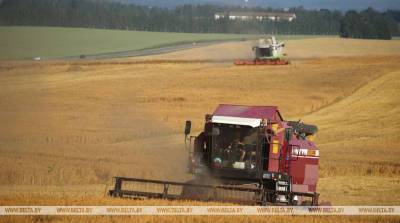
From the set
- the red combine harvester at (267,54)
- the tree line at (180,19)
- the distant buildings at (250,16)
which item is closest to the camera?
the tree line at (180,19)

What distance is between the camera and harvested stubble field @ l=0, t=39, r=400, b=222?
22609mm

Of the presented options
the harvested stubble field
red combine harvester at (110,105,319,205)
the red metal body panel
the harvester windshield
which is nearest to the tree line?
the harvested stubble field

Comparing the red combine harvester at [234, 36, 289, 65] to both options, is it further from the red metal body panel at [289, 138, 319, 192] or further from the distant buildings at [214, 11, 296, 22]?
the red metal body panel at [289, 138, 319, 192]

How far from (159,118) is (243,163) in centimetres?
2135

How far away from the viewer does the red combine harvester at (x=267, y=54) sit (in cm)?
6875

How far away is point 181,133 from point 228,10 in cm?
4243

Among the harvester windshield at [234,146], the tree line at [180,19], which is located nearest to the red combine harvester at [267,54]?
the tree line at [180,19]

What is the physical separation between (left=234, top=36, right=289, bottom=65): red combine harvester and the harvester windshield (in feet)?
164

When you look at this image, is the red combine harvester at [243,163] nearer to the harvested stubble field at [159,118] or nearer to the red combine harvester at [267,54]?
the harvested stubble field at [159,118]

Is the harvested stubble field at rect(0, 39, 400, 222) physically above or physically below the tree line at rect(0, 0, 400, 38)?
below

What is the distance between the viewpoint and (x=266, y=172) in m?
18.3

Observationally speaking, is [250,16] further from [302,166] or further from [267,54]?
→ [302,166]

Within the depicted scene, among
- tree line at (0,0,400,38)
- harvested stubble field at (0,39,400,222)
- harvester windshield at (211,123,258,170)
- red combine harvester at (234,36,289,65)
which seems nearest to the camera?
harvester windshield at (211,123,258,170)

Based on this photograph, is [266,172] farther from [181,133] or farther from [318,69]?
[318,69]
